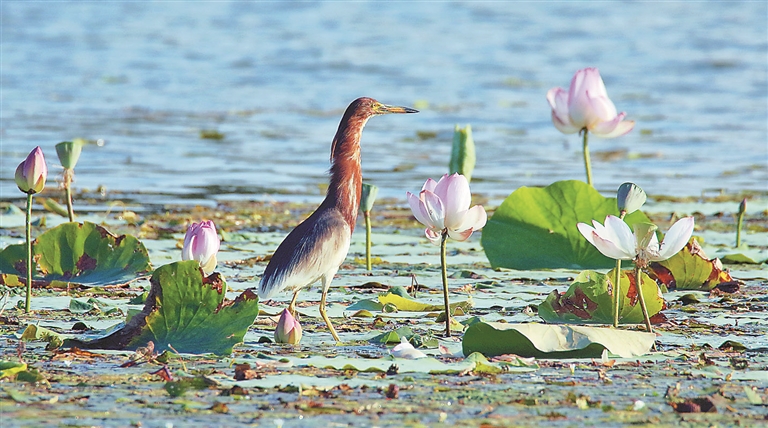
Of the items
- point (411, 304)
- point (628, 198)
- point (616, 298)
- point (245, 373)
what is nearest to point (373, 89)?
point (411, 304)

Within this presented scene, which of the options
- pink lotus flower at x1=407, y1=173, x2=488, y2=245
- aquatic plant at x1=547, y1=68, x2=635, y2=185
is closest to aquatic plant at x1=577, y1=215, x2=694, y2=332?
pink lotus flower at x1=407, y1=173, x2=488, y2=245

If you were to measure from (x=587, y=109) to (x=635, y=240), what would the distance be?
70.1 inches

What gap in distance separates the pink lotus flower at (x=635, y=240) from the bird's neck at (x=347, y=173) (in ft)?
3.83

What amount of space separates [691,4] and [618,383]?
101 ft

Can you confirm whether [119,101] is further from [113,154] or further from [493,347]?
[493,347]

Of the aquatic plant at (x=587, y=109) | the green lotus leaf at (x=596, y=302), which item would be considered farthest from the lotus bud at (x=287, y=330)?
the aquatic plant at (x=587, y=109)

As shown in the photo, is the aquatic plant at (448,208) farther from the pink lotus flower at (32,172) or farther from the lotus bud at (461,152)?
the lotus bud at (461,152)

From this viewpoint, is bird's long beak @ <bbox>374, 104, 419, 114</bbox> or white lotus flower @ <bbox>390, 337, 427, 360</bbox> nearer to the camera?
white lotus flower @ <bbox>390, 337, 427, 360</bbox>

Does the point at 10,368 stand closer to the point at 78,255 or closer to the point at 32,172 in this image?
the point at 32,172

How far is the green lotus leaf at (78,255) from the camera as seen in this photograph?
5012mm

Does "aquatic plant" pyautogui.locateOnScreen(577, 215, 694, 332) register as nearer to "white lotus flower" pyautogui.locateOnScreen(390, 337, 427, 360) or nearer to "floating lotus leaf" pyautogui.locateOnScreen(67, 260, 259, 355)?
"white lotus flower" pyautogui.locateOnScreen(390, 337, 427, 360)

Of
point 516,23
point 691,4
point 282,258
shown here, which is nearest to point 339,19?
point 516,23

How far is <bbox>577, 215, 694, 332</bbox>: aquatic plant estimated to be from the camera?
389cm

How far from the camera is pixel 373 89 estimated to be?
1869 centimetres
